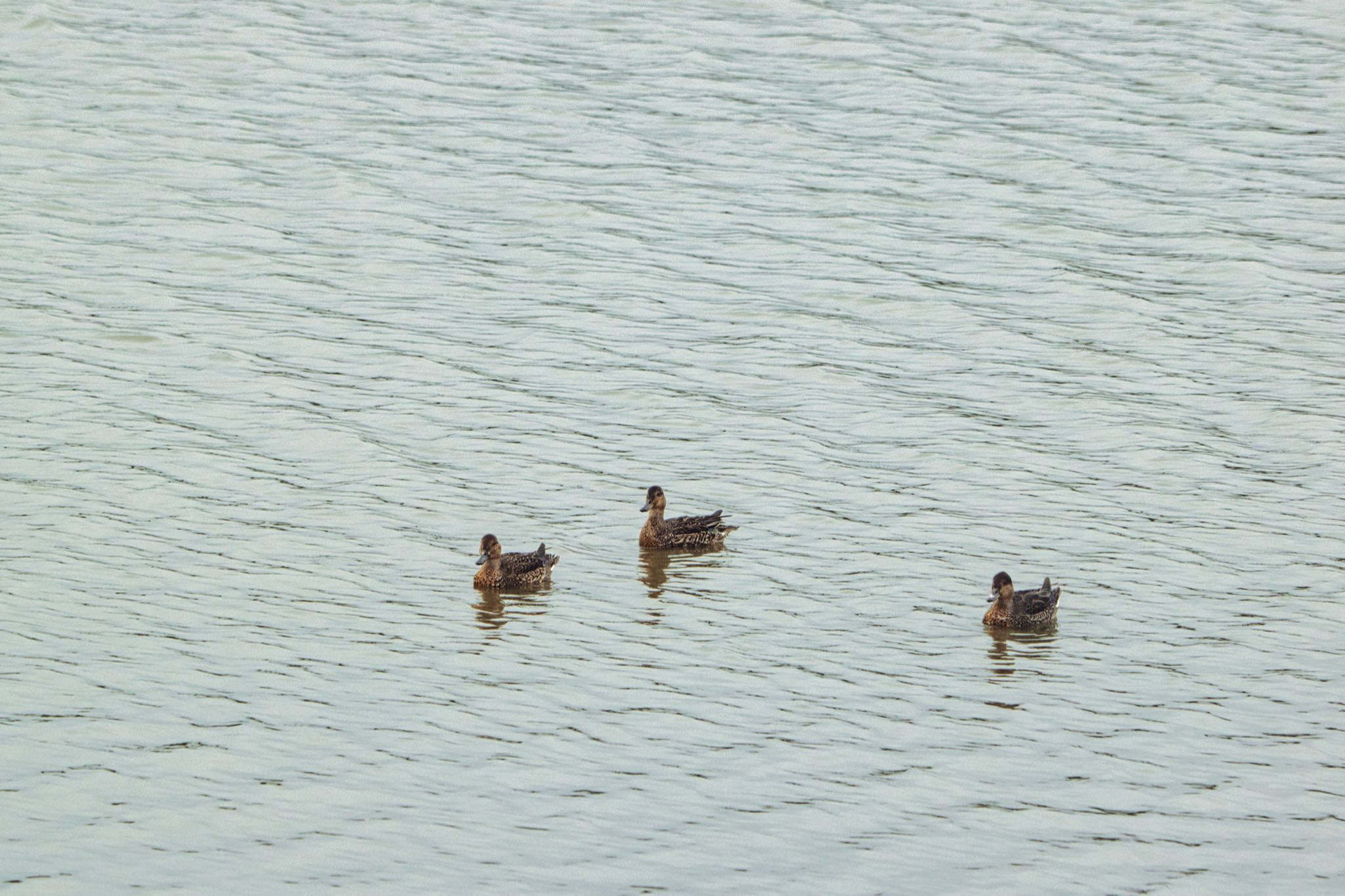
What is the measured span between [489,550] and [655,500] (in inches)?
78.9

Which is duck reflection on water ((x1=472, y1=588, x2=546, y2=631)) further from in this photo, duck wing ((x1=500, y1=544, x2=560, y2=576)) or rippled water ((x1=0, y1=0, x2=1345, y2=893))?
duck wing ((x1=500, y1=544, x2=560, y2=576))

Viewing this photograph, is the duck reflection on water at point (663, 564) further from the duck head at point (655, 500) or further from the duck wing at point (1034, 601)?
the duck wing at point (1034, 601)

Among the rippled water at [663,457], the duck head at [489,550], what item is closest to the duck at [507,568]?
the duck head at [489,550]

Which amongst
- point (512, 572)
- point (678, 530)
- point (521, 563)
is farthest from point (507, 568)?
point (678, 530)

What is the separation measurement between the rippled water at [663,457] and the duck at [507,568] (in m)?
0.17

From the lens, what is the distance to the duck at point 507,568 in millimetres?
16359

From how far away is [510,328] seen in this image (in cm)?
2402

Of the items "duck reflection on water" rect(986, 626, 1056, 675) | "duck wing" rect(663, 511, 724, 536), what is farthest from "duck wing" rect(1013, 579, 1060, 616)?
"duck wing" rect(663, 511, 724, 536)

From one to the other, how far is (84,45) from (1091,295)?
66.4 ft

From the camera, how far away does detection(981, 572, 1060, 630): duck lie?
626 inches

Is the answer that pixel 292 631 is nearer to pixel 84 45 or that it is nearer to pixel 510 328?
pixel 510 328

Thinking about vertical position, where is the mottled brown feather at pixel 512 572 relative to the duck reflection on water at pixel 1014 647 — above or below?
above

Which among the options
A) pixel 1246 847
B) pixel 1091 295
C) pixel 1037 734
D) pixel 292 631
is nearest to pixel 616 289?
pixel 1091 295

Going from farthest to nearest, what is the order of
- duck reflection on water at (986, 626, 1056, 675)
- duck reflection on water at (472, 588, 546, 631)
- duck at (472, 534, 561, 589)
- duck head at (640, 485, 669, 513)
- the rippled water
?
duck head at (640, 485, 669, 513) → duck at (472, 534, 561, 589) → duck reflection on water at (472, 588, 546, 631) → duck reflection on water at (986, 626, 1056, 675) → the rippled water
